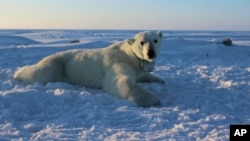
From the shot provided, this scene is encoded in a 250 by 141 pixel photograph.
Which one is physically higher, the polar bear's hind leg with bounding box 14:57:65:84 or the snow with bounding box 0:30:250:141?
the polar bear's hind leg with bounding box 14:57:65:84

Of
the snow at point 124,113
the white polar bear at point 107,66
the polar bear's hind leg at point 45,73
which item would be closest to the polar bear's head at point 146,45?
the white polar bear at point 107,66

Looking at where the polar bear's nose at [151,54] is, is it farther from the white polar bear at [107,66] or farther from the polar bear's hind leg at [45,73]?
the polar bear's hind leg at [45,73]

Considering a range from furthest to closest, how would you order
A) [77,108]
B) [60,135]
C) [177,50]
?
[177,50] < [77,108] < [60,135]

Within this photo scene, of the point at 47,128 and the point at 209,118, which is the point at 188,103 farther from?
Answer: the point at 47,128

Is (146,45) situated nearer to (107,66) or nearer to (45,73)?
(107,66)

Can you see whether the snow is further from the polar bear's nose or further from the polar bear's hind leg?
the polar bear's nose

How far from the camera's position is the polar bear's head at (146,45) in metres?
5.01

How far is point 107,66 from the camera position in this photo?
5289mm

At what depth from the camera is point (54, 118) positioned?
3.67 metres

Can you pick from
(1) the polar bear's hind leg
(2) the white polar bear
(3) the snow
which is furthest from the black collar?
(1) the polar bear's hind leg

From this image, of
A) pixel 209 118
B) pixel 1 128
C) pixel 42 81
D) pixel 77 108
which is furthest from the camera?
pixel 42 81

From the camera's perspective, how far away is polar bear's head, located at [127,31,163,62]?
197 inches

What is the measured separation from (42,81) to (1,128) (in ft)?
7.20

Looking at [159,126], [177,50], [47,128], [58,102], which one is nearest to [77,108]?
[58,102]
